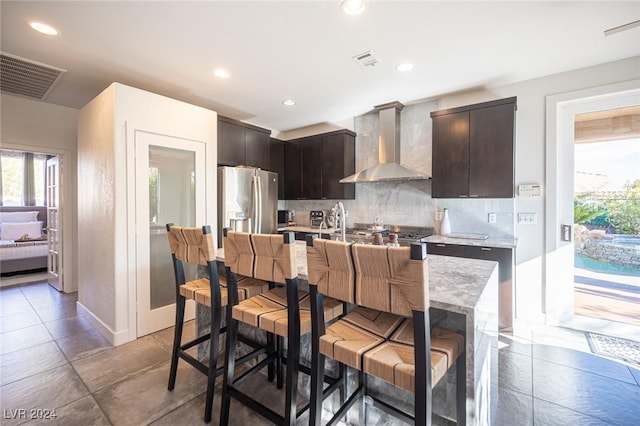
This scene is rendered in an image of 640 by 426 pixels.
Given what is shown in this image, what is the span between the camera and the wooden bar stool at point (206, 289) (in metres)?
1.62

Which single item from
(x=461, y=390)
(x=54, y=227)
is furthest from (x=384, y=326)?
(x=54, y=227)

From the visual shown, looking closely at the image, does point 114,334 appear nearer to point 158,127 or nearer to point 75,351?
point 75,351

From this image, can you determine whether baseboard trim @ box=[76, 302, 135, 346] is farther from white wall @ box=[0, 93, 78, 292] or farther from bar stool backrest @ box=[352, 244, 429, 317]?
bar stool backrest @ box=[352, 244, 429, 317]

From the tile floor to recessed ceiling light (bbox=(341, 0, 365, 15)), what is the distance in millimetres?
2752

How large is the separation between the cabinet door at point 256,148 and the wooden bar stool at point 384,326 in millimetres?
3339

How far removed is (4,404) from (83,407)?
53 centimetres

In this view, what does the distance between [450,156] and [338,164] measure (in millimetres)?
1658

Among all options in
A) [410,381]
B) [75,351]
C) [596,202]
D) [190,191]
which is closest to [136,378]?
[75,351]

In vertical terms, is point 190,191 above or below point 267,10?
below

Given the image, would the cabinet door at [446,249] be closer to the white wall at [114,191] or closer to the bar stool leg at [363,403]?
the bar stool leg at [363,403]

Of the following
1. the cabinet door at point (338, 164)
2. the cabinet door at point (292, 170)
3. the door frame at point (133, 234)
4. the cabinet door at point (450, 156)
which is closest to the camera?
the door frame at point (133, 234)

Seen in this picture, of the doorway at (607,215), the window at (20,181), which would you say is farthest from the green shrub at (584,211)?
the window at (20,181)

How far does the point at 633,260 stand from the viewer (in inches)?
104

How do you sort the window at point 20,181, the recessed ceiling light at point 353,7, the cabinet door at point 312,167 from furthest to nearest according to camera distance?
the window at point 20,181 < the cabinet door at point 312,167 < the recessed ceiling light at point 353,7
